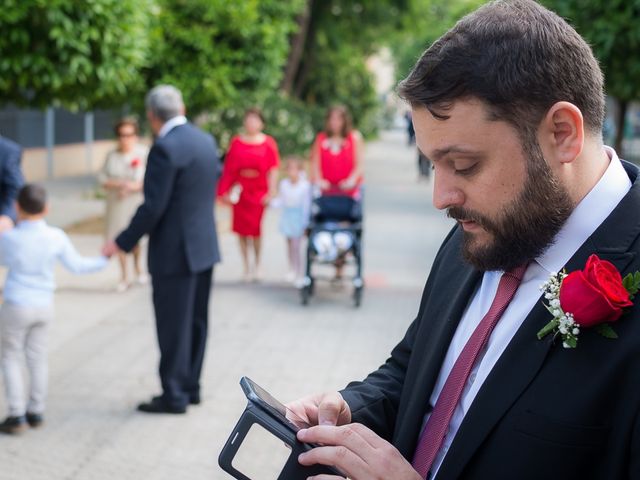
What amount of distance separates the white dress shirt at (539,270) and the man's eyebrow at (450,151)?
0.81ft

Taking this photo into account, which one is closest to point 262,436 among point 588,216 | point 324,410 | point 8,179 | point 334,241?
point 324,410

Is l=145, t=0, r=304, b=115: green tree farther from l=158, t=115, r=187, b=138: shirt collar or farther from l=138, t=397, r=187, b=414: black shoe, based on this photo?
l=138, t=397, r=187, b=414: black shoe

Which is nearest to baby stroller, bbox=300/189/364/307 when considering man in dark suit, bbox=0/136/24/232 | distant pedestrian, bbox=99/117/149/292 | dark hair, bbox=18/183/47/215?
distant pedestrian, bbox=99/117/149/292

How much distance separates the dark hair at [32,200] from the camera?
6.34 meters

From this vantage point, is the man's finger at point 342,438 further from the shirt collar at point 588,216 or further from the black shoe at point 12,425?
the black shoe at point 12,425

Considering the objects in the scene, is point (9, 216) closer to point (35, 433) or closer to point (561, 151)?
point (35, 433)

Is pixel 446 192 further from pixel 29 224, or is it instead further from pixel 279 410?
pixel 29 224

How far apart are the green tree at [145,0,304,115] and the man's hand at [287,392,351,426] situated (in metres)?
14.8

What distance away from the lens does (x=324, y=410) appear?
2.30 meters

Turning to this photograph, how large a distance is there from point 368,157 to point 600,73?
1502 inches

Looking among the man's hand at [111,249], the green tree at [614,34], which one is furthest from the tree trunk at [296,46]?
the man's hand at [111,249]

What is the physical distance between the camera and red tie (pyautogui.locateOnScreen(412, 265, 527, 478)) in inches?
83.4

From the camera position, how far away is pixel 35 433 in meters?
6.29

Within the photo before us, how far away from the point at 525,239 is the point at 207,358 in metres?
6.43
